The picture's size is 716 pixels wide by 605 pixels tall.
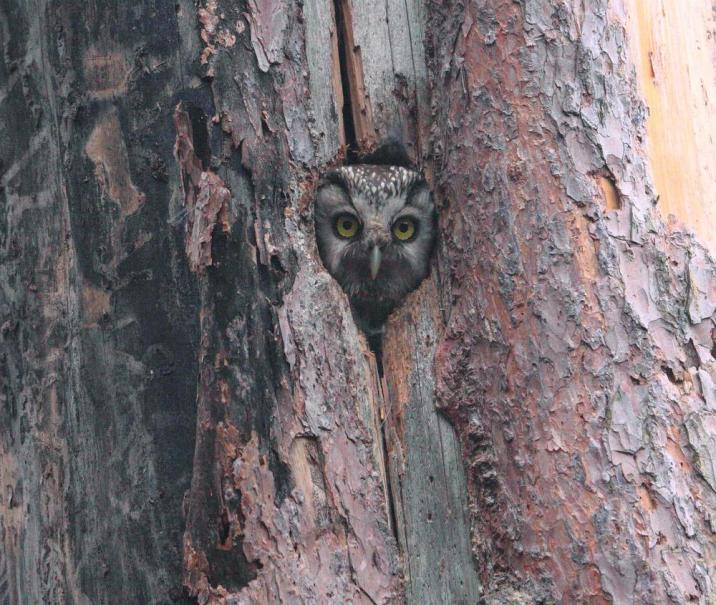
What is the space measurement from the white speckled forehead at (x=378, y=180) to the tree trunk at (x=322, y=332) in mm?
351

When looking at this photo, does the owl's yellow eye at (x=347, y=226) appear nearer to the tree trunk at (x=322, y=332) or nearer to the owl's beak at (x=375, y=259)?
the owl's beak at (x=375, y=259)

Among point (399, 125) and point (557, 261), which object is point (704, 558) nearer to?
point (557, 261)

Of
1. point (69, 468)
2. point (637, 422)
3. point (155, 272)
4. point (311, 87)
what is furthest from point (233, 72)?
point (637, 422)

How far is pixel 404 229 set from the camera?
3570 mm

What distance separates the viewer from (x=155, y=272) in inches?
101

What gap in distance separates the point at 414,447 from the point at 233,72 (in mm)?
1251

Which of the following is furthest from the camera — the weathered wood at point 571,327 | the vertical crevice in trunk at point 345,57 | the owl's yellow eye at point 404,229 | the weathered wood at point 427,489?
the owl's yellow eye at point 404,229

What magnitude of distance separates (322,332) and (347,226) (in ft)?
3.71

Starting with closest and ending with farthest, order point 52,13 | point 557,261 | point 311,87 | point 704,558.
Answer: point 704,558, point 557,261, point 52,13, point 311,87

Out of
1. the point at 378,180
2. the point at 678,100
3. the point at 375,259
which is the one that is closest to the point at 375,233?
the point at 375,259

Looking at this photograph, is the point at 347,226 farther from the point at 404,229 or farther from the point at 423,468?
the point at 423,468

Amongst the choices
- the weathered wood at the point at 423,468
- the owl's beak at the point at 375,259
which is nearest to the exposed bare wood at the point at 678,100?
the weathered wood at the point at 423,468

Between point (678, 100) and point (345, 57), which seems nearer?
point (678, 100)

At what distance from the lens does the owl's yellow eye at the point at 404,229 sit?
11.5 ft
